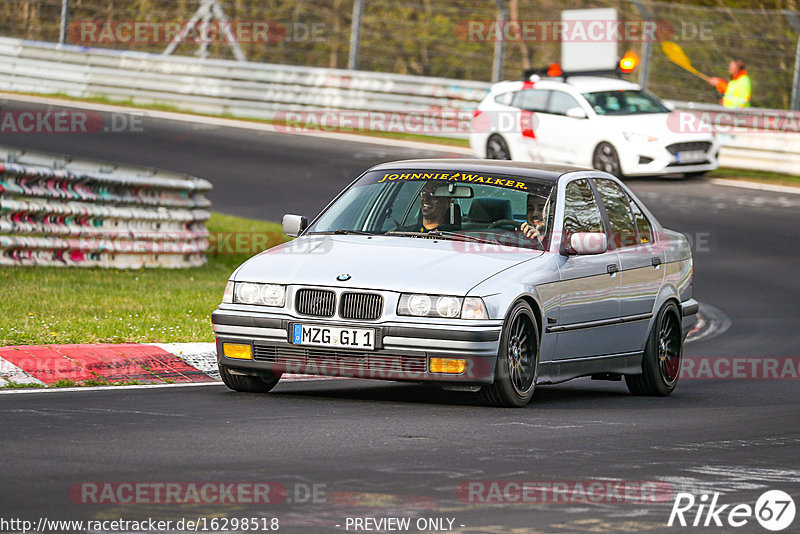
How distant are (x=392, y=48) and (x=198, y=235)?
15.6 m

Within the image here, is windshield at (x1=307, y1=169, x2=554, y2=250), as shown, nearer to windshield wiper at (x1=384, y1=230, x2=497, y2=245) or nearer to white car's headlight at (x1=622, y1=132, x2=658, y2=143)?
windshield wiper at (x1=384, y1=230, x2=497, y2=245)

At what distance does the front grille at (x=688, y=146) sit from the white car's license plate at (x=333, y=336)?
16.4m

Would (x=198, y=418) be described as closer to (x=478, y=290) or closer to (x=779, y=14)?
(x=478, y=290)

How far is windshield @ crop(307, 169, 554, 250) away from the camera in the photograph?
9.59 m

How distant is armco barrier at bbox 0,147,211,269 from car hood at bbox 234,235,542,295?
19.5 ft

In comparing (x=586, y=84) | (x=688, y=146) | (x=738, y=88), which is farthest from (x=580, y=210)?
(x=738, y=88)

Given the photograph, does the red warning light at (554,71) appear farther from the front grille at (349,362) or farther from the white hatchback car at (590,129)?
the front grille at (349,362)

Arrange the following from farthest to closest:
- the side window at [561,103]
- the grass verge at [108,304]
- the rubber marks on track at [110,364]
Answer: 1. the side window at [561,103]
2. the grass verge at [108,304]
3. the rubber marks on track at [110,364]

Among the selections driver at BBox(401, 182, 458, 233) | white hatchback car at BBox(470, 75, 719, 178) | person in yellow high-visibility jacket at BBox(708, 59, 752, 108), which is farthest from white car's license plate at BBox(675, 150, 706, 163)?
driver at BBox(401, 182, 458, 233)

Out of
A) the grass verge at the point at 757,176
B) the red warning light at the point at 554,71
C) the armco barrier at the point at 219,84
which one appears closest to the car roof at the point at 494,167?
the grass verge at the point at 757,176

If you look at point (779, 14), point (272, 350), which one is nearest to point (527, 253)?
point (272, 350)

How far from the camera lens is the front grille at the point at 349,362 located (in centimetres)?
859

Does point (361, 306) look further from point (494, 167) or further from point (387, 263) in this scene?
point (494, 167)

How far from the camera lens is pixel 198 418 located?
808cm
